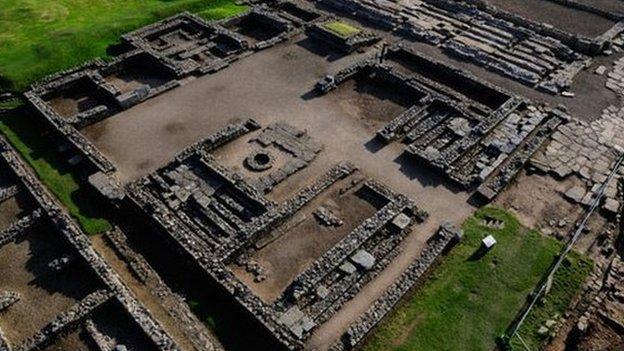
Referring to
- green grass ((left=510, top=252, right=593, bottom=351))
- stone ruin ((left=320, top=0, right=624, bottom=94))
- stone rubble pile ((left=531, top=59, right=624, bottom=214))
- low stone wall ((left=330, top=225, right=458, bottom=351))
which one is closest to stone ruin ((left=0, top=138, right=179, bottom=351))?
low stone wall ((left=330, top=225, right=458, bottom=351))

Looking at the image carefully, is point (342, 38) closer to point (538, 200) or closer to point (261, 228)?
point (538, 200)

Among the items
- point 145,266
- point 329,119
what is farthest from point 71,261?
point 329,119

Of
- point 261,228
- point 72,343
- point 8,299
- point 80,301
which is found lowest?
point 72,343

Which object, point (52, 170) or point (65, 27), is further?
point (65, 27)

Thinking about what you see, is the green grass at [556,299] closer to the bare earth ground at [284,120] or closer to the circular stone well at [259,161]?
the bare earth ground at [284,120]

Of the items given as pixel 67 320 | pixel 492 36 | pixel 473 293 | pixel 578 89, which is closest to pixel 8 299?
pixel 67 320

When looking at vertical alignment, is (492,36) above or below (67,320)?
above
